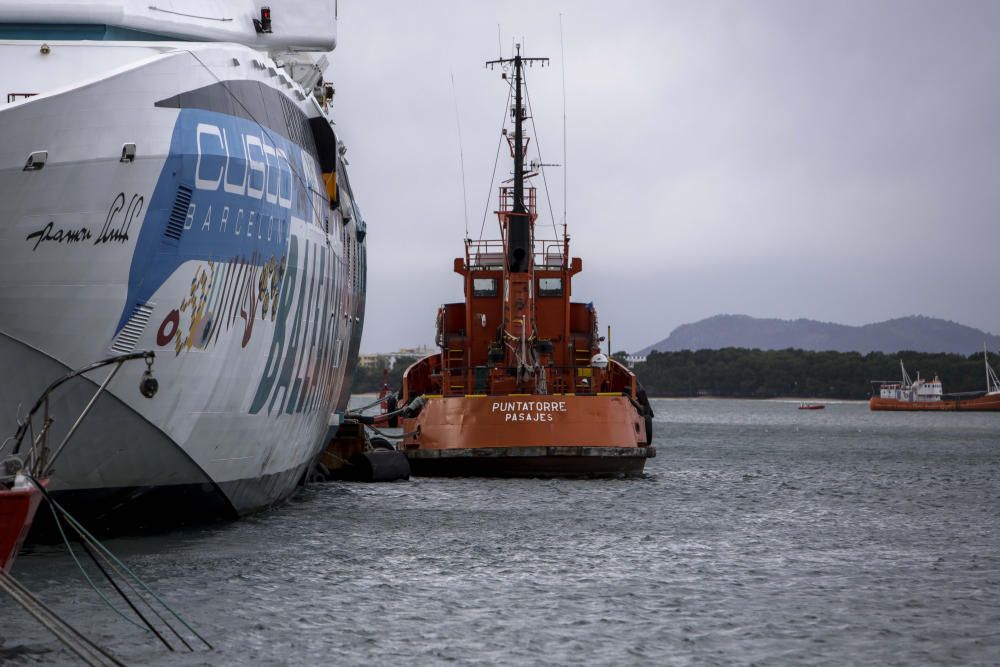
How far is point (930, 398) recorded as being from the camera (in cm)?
15600

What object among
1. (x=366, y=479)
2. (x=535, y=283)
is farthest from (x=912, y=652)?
(x=535, y=283)

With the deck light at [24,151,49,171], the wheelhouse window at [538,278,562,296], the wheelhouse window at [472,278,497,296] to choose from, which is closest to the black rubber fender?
the wheelhouse window at [472,278,497,296]

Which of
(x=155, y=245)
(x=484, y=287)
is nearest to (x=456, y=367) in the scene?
(x=484, y=287)

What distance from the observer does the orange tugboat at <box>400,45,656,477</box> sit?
30641mm

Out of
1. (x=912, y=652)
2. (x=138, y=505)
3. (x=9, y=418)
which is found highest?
(x=9, y=418)

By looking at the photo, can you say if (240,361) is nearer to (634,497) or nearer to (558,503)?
(558,503)

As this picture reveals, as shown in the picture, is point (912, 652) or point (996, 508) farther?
point (996, 508)

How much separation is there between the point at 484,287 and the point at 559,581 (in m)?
20.8

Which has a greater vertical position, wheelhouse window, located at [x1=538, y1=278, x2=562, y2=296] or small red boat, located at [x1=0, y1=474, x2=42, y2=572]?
wheelhouse window, located at [x1=538, y1=278, x2=562, y2=296]

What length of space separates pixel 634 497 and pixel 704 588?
39.8 feet

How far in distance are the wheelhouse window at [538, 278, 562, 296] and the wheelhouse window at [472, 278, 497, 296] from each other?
1393mm

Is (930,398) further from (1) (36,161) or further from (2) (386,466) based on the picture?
(1) (36,161)

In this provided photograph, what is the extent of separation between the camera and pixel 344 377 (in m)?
28.9
